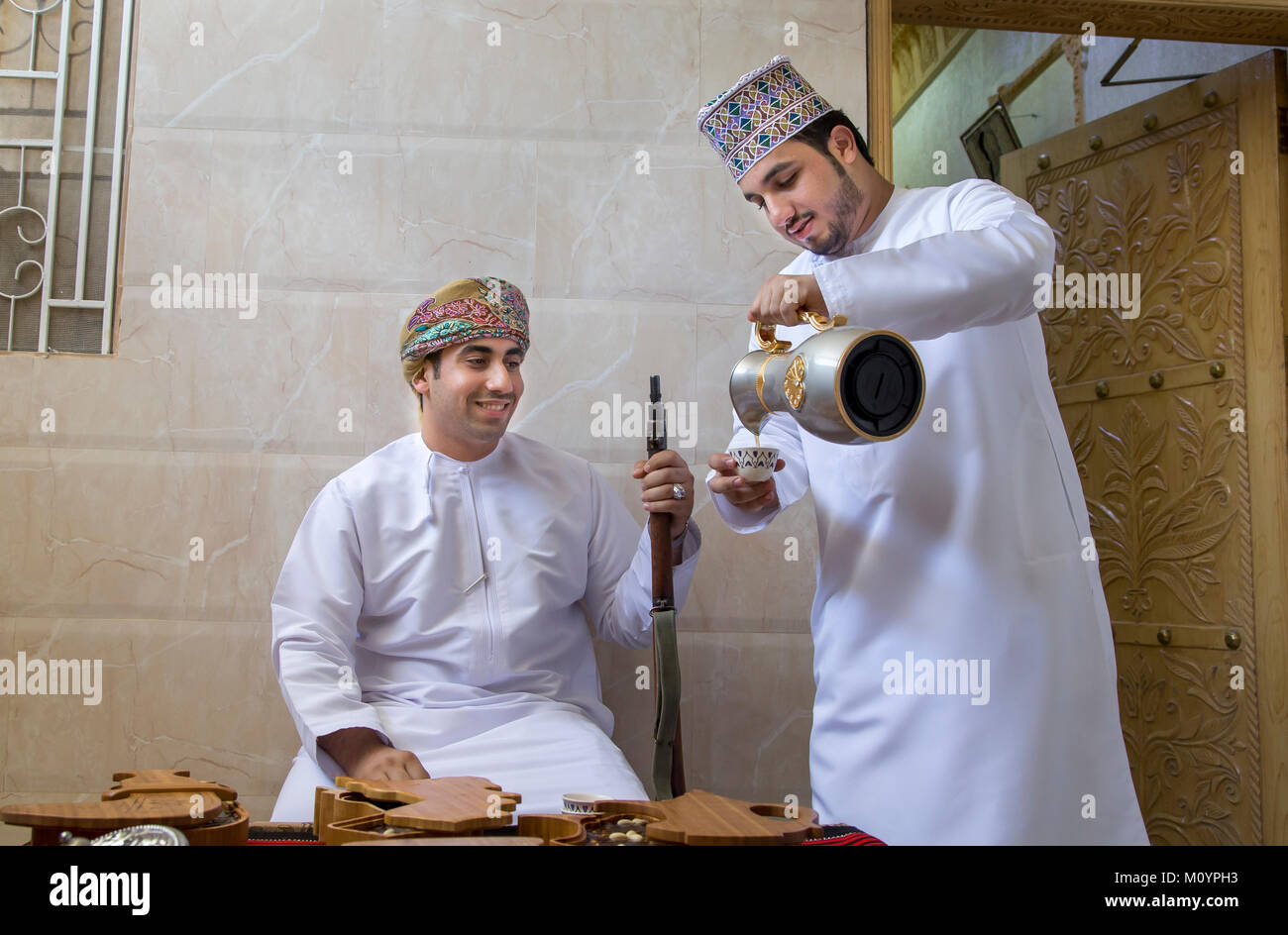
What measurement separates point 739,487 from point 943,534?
402mm

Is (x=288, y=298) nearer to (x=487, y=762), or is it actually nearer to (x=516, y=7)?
(x=516, y=7)

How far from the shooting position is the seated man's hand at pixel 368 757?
208 centimetres

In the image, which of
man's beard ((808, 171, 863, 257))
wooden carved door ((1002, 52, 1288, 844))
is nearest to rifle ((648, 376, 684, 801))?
man's beard ((808, 171, 863, 257))

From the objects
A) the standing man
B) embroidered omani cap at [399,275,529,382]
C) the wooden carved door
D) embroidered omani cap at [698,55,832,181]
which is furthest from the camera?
the wooden carved door

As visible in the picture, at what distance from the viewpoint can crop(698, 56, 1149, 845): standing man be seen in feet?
5.90

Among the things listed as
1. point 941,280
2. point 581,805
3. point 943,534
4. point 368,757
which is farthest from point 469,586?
point 941,280

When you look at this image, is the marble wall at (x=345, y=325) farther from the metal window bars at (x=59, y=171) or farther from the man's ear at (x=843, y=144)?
the man's ear at (x=843, y=144)

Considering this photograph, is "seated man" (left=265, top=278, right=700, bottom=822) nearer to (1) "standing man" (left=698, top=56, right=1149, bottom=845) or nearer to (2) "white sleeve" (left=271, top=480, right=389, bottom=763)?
(2) "white sleeve" (left=271, top=480, right=389, bottom=763)

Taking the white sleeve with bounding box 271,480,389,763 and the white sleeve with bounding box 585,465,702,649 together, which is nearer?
the white sleeve with bounding box 271,480,389,763

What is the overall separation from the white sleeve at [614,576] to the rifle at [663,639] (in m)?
0.31

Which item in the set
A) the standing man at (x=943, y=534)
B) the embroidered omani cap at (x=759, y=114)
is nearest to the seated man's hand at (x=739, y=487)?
the standing man at (x=943, y=534)

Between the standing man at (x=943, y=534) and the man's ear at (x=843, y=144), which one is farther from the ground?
the man's ear at (x=843, y=144)

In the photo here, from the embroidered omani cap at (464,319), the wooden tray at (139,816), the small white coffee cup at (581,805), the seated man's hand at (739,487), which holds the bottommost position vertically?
the small white coffee cup at (581,805)

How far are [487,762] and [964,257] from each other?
139cm
